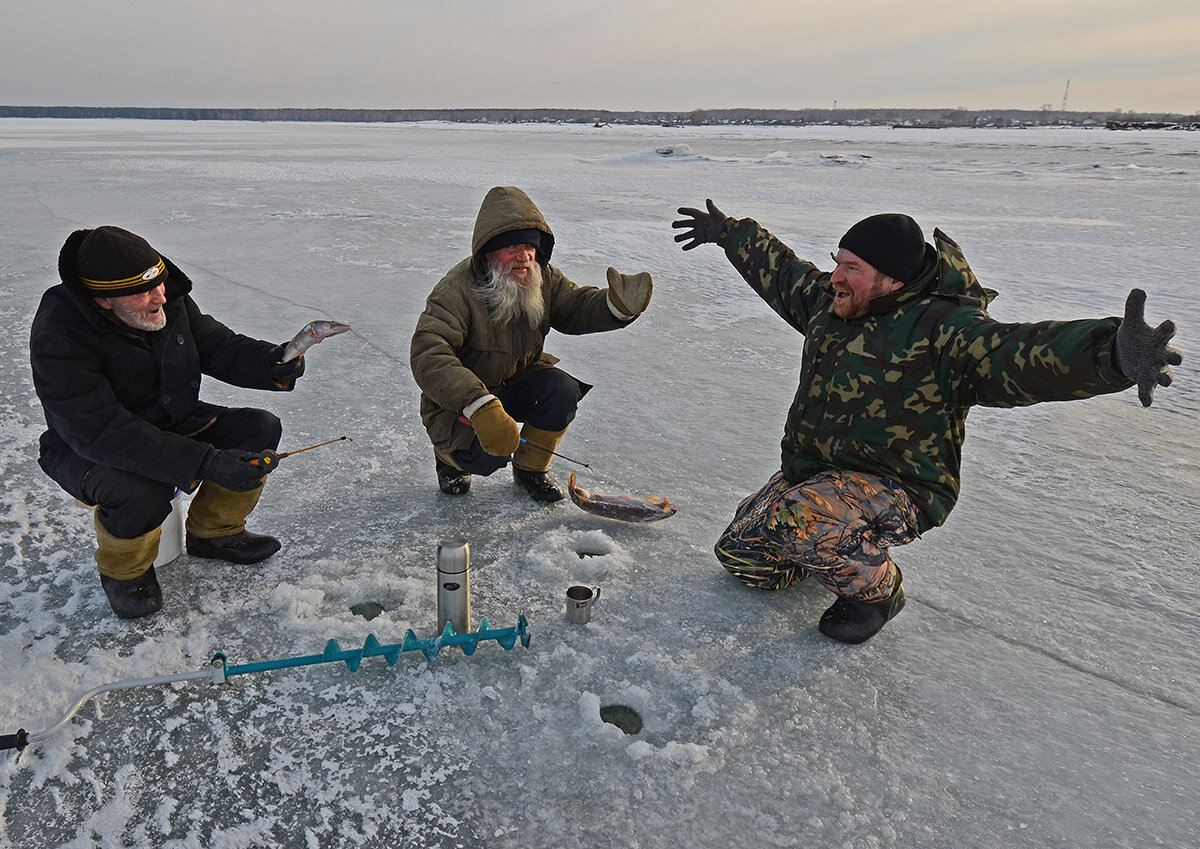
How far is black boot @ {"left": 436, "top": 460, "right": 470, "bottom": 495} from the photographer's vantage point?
10.7 feet

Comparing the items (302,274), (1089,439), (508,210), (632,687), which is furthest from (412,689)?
(302,274)

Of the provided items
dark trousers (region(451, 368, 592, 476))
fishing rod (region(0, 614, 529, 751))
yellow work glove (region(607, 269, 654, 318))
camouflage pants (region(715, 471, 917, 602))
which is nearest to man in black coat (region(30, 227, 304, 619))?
fishing rod (region(0, 614, 529, 751))

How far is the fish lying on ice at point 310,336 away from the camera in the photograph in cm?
269

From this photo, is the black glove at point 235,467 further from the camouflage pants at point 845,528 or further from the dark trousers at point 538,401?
the camouflage pants at point 845,528

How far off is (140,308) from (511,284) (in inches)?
49.7

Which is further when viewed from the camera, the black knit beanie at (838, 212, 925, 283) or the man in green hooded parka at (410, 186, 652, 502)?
the man in green hooded parka at (410, 186, 652, 502)

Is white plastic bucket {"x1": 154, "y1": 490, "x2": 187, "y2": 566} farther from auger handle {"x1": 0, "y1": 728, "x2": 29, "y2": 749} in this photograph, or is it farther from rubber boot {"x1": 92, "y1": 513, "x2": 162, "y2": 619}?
auger handle {"x1": 0, "y1": 728, "x2": 29, "y2": 749}

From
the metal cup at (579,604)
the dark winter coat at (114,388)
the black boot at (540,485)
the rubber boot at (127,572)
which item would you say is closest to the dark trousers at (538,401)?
the black boot at (540,485)

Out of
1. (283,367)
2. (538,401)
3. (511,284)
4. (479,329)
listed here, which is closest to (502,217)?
(511,284)

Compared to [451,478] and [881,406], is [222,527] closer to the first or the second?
[451,478]

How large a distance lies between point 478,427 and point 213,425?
93 centimetres

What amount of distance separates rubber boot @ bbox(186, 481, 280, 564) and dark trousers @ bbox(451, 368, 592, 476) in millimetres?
830

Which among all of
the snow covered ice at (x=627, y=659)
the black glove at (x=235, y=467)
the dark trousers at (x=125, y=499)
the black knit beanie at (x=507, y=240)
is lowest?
the snow covered ice at (x=627, y=659)

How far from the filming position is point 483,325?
10.0 feet
